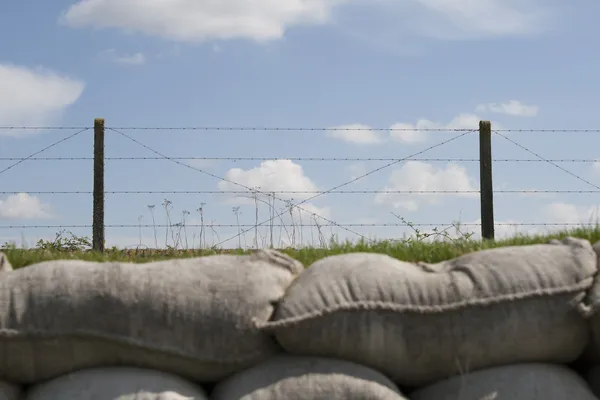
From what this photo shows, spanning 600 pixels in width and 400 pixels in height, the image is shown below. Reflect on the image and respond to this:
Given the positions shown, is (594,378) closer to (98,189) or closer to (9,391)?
(9,391)

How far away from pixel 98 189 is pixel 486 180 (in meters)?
2.65

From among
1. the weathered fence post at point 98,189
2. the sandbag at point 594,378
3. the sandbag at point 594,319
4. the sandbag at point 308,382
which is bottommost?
the sandbag at point 594,378

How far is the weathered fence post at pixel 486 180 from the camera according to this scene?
5434 mm

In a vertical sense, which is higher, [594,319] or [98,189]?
[98,189]

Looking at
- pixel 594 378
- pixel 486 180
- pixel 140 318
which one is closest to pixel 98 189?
pixel 486 180

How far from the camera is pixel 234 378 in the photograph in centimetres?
192

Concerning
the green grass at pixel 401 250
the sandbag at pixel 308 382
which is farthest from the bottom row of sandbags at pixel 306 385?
the green grass at pixel 401 250

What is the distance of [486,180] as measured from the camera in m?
5.55

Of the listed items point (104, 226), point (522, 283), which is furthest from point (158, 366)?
point (104, 226)

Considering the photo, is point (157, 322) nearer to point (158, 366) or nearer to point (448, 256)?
point (158, 366)

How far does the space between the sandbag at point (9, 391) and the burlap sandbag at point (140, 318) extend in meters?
0.02

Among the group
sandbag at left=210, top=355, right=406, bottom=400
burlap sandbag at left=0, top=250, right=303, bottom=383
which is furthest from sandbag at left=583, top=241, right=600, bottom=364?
burlap sandbag at left=0, top=250, right=303, bottom=383

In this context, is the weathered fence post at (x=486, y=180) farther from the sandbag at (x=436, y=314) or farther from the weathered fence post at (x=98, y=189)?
the sandbag at (x=436, y=314)

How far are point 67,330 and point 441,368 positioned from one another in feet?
2.96
